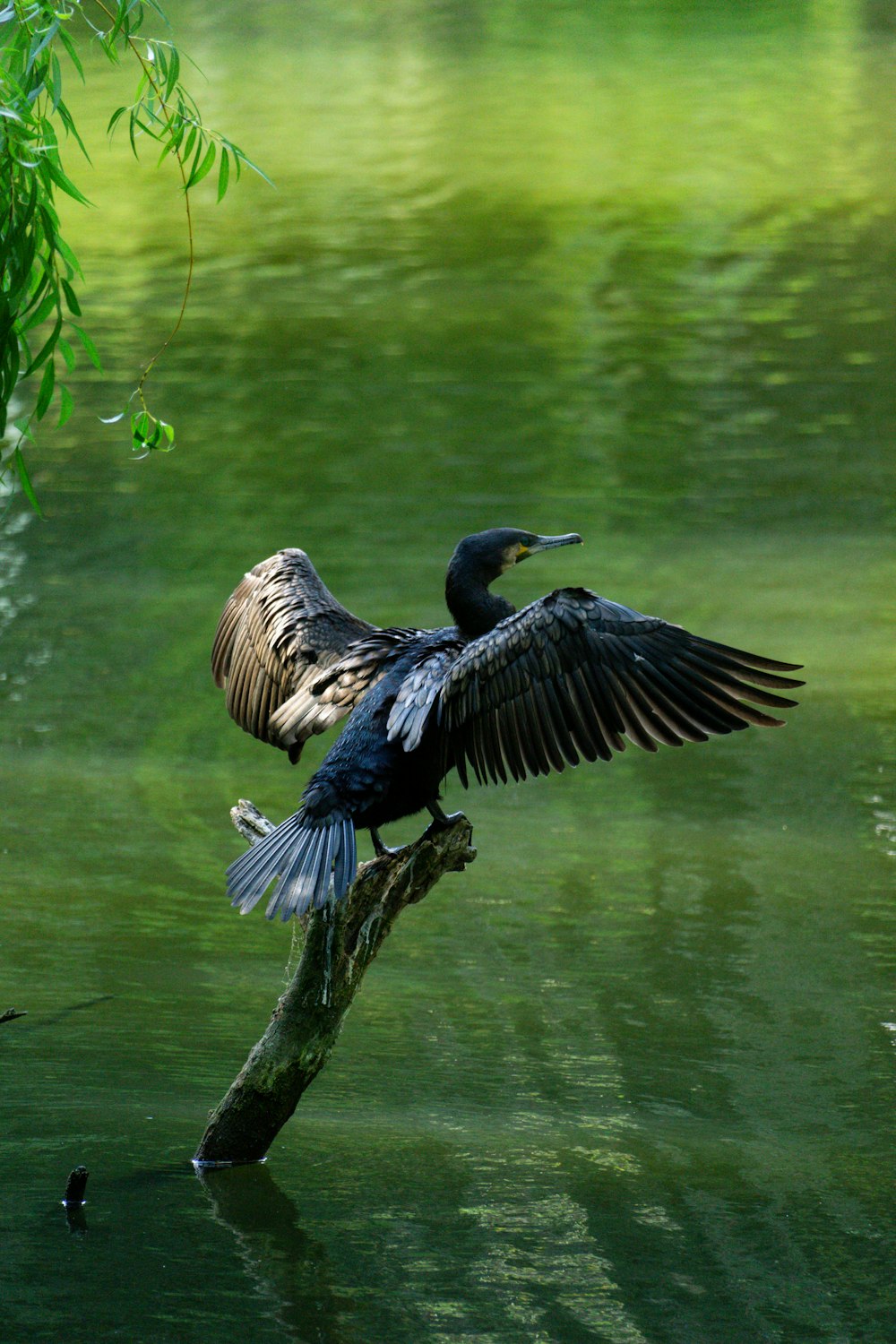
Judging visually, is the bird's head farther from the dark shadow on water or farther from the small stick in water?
the small stick in water

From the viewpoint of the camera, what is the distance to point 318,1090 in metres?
5.70

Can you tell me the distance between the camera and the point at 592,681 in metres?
4.91

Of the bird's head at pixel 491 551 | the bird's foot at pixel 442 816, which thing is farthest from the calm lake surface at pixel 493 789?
the bird's head at pixel 491 551

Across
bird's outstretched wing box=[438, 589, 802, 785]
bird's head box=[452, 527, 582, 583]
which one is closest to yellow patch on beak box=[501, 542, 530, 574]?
bird's head box=[452, 527, 582, 583]

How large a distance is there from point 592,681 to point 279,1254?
5.23 feet

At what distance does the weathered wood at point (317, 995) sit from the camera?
196 inches

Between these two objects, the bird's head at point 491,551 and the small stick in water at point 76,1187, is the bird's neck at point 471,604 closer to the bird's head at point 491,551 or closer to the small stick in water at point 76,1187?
the bird's head at point 491,551

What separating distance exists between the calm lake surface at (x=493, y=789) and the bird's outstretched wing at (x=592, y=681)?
1.19m

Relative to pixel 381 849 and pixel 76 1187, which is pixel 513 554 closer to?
pixel 381 849

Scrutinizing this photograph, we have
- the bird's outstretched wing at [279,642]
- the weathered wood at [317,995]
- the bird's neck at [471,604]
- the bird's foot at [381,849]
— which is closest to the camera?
the weathered wood at [317,995]

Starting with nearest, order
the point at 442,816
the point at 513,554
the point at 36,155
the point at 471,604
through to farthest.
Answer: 1. the point at 36,155
2. the point at 442,816
3. the point at 471,604
4. the point at 513,554

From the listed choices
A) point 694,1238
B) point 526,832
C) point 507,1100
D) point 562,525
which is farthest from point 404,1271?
point 562,525

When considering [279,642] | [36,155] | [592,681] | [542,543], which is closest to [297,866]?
[592,681]

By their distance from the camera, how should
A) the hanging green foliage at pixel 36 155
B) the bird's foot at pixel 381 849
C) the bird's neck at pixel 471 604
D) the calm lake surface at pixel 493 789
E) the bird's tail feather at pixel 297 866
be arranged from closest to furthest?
the hanging green foliage at pixel 36 155
the bird's tail feather at pixel 297 866
the calm lake surface at pixel 493 789
the bird's foot at pixel 381 849
the bird's neck at pixel 471 604
